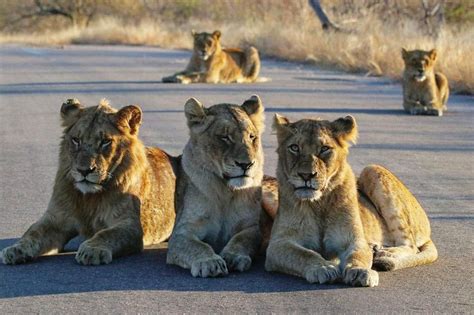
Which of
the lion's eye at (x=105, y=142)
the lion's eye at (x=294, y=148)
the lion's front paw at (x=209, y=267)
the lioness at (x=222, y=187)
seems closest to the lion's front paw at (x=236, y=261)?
the lioness at (x=222, y=187)

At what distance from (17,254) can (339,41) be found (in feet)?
66.0

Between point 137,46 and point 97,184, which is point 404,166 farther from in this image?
Result: point 137,46

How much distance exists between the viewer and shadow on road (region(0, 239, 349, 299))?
6570mm

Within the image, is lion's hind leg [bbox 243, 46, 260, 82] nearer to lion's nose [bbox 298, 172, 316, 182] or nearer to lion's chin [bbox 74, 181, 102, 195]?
lion's chin [bbox 74, 181, 102, 195]

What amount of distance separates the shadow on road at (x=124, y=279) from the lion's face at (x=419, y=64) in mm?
10173

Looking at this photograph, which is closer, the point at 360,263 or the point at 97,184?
the point at 360,263

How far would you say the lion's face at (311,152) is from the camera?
22.3 ft

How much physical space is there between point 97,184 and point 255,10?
3942cm

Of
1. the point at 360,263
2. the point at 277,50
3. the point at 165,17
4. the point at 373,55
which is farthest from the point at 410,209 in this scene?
the point at 165,17

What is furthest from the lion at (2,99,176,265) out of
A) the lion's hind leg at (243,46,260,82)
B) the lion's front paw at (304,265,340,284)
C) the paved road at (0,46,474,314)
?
the lion's hind leg at (243,46,260,82)

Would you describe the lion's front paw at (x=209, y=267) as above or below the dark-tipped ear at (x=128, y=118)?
below

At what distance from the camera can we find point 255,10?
152 feet

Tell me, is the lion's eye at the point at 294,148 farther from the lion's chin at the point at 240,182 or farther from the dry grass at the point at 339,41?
the dry grass at the point at 339,41

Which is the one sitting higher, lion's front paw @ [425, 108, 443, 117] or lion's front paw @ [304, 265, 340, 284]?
lion's front paw @ [304, 265, 340, 284]
